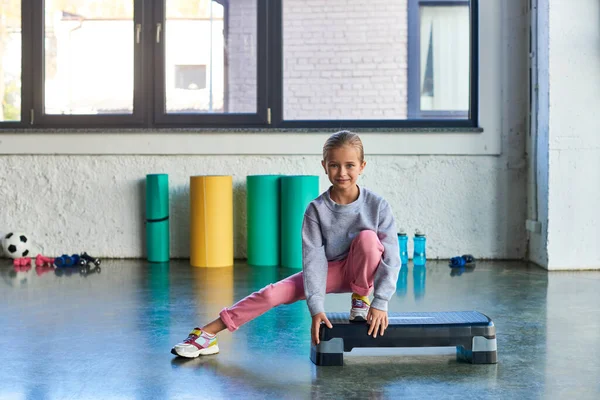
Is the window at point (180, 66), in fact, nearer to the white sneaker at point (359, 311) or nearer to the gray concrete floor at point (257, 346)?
the gray concrete floor at point (257, 346)

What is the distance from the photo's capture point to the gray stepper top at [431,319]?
281 cm

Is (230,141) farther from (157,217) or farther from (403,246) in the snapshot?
(403,246)

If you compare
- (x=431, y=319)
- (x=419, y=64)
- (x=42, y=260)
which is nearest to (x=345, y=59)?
A: (x=419, y=64)

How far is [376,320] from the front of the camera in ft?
8.93

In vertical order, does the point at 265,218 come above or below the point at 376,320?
above

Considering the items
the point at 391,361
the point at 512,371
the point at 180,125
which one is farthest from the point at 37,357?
the point at 180,125

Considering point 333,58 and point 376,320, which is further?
point 333,58

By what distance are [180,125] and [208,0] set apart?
95 centimetres

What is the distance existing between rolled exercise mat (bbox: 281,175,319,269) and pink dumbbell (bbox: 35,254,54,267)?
167cm

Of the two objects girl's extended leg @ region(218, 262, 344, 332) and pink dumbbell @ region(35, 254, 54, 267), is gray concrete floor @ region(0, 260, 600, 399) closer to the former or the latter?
girl's extended leg @ region(218, 262, 344, 332)

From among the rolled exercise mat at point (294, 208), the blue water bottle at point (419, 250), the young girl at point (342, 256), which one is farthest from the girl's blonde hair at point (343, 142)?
the blue water bottle at point (419, 250)

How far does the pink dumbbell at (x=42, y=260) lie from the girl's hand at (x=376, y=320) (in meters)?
3.54

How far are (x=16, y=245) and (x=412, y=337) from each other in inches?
151

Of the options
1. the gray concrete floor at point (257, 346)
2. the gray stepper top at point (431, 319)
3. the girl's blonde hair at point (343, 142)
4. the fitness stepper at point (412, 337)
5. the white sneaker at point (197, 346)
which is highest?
the girl's blonde hair at point (343, 142)
